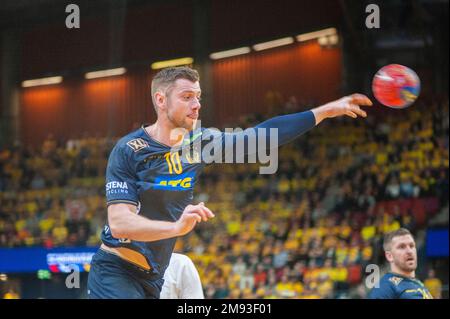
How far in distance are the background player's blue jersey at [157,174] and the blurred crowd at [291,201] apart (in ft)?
33.7

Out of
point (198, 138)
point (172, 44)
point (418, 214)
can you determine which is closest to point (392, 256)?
point (198, 138)

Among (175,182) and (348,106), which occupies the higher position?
(348,106)

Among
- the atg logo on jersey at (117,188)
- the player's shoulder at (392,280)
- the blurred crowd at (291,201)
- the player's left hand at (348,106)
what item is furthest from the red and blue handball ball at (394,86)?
the blurred crowd at (291,201)

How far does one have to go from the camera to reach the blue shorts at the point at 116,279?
5.28 metres

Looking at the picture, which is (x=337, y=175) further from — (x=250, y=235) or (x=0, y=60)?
(x=0, y=60)

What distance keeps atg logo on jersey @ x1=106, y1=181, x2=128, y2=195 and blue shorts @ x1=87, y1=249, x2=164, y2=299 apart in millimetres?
534

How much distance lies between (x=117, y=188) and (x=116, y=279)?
2.18 feet

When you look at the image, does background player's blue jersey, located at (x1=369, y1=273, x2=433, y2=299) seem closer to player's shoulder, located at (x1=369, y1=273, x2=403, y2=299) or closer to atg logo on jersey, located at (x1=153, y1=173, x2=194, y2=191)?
player's shoulder, located at (x1=369, y1=273, x2=403, y2=299)

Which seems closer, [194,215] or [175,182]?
[194,215]

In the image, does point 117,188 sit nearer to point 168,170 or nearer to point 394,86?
point 168,170

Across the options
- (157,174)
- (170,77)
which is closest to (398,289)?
(157,174)

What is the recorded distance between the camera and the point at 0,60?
2231 centimetres

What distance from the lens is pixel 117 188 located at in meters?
5.12
